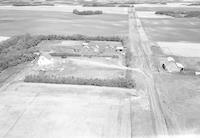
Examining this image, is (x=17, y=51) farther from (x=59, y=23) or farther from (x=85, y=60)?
(x=59, y=23)

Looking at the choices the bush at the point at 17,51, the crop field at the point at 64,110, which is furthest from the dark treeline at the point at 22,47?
the crop field at the point at 64,110

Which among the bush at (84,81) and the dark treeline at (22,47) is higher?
the dark treeline at (22,47)

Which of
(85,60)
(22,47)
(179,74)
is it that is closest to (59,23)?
(22,47)

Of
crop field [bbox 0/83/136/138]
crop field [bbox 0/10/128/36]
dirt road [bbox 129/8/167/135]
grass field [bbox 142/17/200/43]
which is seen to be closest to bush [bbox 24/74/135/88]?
crop field [bbox 0/83/136/138]

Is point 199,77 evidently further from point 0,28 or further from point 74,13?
Result: point 74,13

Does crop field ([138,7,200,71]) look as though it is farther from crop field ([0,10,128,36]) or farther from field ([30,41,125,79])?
field ([30,41,125,79])

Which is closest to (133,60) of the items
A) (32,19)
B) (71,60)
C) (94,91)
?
(71,60)

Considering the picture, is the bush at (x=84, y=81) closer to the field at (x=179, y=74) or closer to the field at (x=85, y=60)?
the field at (x=85, y=60)

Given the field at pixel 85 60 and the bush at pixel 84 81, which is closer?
the bush at pixel 84 81
